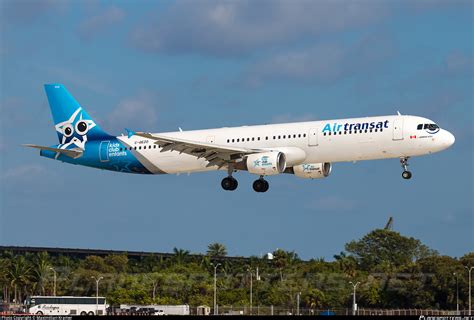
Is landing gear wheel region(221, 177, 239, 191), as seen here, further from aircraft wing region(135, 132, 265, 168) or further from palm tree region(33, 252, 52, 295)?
palm tree region(33, 252, 52, 295)

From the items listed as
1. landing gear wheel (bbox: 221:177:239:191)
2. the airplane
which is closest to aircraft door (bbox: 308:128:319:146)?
the airplane

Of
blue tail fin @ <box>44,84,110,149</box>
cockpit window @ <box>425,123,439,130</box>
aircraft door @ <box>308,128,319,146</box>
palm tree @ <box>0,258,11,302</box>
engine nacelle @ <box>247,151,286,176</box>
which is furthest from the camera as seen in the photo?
palm tree @ <box>0,258,11,302</box>

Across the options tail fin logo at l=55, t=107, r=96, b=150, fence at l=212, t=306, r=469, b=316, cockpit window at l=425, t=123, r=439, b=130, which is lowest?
fence at l=212, t=306, r=469, b=316

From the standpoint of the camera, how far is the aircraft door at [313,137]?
83.2 meters

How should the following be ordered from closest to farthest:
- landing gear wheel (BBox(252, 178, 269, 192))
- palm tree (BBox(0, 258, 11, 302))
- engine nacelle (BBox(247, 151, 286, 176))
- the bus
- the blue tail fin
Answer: engine nacelle (BBox(247, 151, 286, 176)), landing gear wheel (BBox(252, 178, 269, 192)), the blue tail fin, the bus, palm tree (BBox(0, 258, 11, 302))

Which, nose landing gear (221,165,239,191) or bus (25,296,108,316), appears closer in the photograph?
nose landing gear (221,165,239,191)

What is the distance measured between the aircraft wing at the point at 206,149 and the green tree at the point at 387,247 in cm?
10257

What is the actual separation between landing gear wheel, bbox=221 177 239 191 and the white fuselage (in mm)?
3155

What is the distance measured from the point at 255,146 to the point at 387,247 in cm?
10765

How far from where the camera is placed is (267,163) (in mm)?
84500

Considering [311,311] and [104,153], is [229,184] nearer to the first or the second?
[104,153]

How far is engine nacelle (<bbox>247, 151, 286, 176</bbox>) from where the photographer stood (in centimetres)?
8425

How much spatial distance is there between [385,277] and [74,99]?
63.0m

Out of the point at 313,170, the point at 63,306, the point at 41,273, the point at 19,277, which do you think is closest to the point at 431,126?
the point at 313,170
